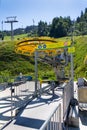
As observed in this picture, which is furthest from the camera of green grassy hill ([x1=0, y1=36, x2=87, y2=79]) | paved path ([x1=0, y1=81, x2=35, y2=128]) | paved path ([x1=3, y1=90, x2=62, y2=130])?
green grassy hill ([x1=0, y1=36, x2=87, y2=79])

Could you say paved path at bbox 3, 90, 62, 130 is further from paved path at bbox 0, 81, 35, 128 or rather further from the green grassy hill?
the green grassy hill

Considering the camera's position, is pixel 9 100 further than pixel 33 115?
Yes

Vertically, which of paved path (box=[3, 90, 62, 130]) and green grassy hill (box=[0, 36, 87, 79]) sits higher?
paved path (box=[3, 90, 62, 130])

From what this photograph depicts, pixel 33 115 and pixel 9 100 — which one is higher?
pixel 33 115

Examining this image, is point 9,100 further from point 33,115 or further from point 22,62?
point 22,62

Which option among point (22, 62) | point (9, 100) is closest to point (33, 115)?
point (9, 100)

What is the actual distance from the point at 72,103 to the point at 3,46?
2050 inches

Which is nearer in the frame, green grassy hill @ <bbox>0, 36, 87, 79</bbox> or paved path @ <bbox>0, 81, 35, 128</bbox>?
paved path @ <bbox>0, 81, 35, 128</bbox>

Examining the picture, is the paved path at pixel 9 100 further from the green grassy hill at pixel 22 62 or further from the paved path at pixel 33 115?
the green grassy hill at pixel 22 62

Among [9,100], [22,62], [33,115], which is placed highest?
[33,115]

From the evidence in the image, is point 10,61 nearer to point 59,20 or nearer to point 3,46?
point 3,46

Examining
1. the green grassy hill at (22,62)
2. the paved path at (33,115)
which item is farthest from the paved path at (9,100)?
the green grassy hill at (22,62)

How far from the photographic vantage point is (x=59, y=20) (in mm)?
89312

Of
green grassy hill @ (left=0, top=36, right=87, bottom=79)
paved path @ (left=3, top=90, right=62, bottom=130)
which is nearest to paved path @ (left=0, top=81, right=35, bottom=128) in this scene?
paved path @ (left=3, top=90, right=62, bottom=130)
